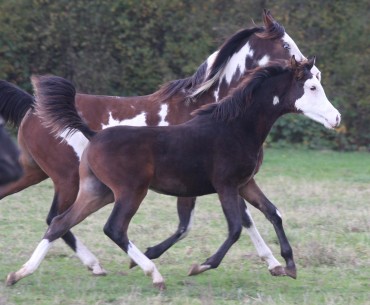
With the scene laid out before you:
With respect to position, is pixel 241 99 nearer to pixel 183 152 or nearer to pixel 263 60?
pixel 183 152

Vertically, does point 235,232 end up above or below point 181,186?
below

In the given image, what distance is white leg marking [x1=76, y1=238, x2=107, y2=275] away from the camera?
676 centimetres

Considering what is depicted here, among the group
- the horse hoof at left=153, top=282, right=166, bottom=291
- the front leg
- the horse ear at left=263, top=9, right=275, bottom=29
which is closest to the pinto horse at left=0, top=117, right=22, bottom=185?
the horse hoof at left=153, top=282, right=166, bottom=291

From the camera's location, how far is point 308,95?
6590mm

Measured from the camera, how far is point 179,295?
235 inches

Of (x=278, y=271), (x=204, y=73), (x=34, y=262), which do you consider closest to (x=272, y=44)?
(x=204, y=73)

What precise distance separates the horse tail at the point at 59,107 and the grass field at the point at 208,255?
113 cm

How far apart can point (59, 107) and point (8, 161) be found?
1.12 metres

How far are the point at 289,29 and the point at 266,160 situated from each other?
3010mm

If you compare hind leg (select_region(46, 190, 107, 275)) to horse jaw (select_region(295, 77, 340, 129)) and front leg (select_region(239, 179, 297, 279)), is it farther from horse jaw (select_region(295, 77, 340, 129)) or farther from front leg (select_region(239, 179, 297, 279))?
horse jaw (select_region(295, 77, 340, 129))

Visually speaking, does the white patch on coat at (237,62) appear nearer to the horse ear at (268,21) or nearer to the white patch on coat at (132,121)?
the horse ear at (268,21)

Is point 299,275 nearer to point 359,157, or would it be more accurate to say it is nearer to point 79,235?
point 79,235

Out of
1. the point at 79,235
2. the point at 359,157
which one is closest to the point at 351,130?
the point at 359,157

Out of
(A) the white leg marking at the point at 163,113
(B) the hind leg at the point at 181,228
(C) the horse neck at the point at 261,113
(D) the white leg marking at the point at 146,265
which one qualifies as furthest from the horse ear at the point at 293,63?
(D) the white leg marking at the point at 146,265
